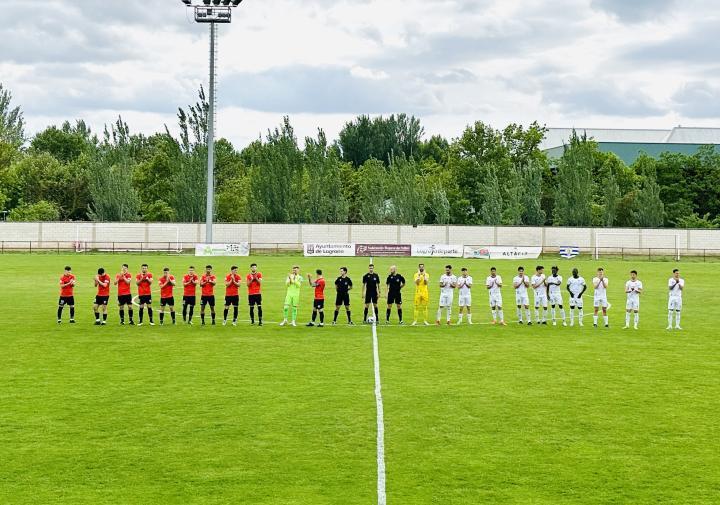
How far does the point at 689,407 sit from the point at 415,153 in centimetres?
11642

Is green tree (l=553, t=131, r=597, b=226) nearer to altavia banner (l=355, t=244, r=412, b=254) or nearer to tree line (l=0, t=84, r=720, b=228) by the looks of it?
tree line (l=0, t=84, r=720, b=228)

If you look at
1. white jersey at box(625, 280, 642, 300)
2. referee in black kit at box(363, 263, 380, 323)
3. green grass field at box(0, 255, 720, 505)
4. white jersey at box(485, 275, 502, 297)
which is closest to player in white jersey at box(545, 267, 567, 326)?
white jersey at box(485, 275, 502, 297)

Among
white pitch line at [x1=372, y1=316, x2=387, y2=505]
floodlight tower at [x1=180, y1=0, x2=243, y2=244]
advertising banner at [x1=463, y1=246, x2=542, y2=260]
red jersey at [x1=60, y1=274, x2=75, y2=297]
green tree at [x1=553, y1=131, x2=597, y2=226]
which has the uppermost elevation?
floodlight tower at [x1=180, y1=0, x2=243, y2=244]

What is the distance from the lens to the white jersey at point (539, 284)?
27.2 metres

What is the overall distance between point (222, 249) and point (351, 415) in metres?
54.1

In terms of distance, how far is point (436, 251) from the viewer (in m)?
67.9

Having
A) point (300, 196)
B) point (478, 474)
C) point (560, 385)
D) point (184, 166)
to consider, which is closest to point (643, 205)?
point (300, 196)

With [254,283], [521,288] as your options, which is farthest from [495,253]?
[254,283]

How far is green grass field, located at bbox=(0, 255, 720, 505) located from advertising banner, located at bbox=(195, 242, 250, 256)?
132ft

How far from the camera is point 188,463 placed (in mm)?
11797

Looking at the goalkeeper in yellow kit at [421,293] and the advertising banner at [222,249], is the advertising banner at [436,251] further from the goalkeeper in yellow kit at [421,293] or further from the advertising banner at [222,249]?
the goalkeeper in yellow kit at [421,293]

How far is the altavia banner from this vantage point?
226 feet

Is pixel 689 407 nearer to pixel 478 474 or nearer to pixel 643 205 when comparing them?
pixel 478 474

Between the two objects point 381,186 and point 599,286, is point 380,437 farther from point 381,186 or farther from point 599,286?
point 381,186
